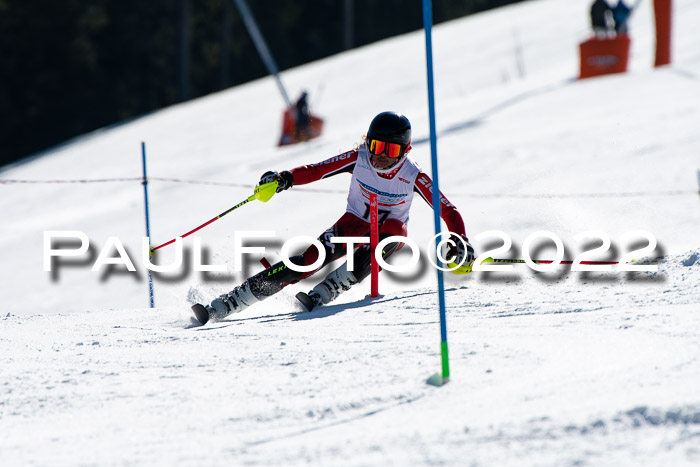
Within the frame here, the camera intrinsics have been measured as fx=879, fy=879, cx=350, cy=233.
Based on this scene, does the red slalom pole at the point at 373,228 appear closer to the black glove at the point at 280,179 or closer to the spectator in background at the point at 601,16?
the black glove at the point at 280,179

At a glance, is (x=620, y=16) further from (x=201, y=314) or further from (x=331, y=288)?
(x=201, y=314)

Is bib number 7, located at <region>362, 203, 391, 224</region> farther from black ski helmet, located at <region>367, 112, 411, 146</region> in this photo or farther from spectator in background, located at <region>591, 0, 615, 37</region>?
spectator in background, located at <region>591, 0, 615, 37</region>

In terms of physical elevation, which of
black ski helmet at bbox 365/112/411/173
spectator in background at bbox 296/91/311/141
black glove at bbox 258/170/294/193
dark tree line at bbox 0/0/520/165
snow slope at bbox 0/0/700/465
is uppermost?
dark tree line at bbox 0/0/520/165

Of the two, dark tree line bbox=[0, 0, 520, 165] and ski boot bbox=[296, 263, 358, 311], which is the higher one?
dark tree line bbox=[0, 0, 520, 165]

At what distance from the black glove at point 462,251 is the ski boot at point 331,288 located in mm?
711

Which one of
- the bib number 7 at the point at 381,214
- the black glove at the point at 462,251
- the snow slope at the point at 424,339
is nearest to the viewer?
the snow slope at the point at 424,339

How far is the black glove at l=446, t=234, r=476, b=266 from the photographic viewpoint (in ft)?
17.4

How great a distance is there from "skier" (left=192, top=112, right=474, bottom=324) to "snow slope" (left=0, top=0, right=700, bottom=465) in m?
0.19

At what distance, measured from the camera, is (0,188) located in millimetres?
17750

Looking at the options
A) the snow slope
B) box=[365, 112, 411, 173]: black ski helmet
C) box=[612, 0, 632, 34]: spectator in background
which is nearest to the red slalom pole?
the snow slope

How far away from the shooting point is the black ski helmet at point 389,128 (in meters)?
5.46

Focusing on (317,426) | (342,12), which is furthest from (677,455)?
(342,12)

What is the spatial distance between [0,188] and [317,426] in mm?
16067

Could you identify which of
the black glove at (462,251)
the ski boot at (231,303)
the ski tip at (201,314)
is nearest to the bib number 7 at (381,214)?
the black glove at (462,251)
